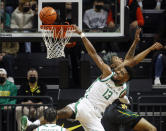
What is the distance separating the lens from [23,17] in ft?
26.3

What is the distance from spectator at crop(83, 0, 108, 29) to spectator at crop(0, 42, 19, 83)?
2.11m

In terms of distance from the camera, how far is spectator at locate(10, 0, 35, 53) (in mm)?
7820

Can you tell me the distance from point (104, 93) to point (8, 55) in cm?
391

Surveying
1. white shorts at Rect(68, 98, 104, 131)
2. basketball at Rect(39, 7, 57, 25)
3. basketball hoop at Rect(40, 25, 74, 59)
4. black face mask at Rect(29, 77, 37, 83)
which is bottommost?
white shorts at Rect(68, 98, 104, 131)

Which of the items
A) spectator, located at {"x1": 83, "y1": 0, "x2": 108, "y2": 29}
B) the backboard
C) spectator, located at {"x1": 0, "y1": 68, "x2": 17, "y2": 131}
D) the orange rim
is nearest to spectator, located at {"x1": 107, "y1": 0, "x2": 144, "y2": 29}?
spectator, located at {"x1": 83, "y1": 0, "x2": 108, "y2": 29}

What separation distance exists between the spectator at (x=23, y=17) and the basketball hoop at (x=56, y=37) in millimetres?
688

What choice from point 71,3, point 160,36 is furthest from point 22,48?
point 160,36

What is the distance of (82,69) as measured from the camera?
28.1 ft

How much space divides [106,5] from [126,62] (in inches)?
118

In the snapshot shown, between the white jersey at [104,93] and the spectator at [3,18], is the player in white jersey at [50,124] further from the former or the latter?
the spectator at [3,18]

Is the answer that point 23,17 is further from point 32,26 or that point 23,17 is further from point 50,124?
point 50,124

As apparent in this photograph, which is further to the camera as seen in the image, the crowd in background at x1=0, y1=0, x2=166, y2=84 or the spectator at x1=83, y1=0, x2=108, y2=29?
the spectator at x1=83, y1=0, x2=108, y2=29

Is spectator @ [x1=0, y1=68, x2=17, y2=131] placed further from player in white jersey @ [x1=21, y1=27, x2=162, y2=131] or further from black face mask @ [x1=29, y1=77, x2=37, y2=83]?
player in white jersey @ [x1=21, y1=27, x2=162, y2=131]

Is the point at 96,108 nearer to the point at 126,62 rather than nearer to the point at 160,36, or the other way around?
the point at 126,62
